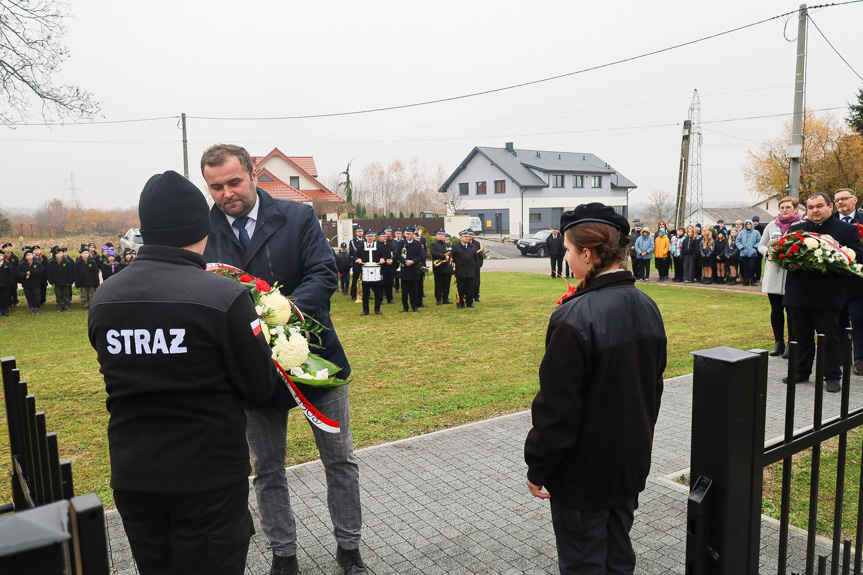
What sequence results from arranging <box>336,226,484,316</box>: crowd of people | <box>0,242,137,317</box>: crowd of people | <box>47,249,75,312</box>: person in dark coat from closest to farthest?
<box>336,226,484,316</box>: crowd of people < <box>0,242,137,317</box>: crowd of people < <box>47,249,75,312</box>: person in dark coat

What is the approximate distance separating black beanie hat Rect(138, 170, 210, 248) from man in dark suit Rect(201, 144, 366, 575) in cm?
97

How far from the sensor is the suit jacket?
3344mm

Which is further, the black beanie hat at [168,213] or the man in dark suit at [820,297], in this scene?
the man in dark suit at [820,297]

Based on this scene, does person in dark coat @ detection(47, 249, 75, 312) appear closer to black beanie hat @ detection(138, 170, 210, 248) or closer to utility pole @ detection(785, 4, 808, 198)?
black beanie hat @ detection(138, 170, 210, 248)

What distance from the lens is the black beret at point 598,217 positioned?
8.40 feet

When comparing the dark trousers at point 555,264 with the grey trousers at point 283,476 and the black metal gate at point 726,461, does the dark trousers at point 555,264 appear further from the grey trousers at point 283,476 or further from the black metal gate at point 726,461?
the black metal gate at point 726,461

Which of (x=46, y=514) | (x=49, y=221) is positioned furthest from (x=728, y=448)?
(x=49, y=221)

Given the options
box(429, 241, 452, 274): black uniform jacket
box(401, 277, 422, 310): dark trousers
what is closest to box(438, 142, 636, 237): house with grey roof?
box(429, 241, 452, 274): black uniform jacket

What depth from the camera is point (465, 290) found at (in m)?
16.8

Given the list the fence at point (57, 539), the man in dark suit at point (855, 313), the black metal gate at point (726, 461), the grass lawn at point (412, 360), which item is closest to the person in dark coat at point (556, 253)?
the grass lawn at point (412, 360)

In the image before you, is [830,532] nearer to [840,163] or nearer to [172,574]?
[172,574]

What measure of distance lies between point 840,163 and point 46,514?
42.4 meters

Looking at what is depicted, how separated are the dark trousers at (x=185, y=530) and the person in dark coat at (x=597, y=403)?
3.81 feet

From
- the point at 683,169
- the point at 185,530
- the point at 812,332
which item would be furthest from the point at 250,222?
the point at 683,169
